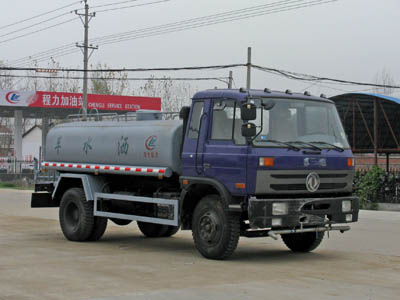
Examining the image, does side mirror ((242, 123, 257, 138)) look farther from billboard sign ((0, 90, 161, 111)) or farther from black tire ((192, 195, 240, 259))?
billboard sign ((0, 90, 161, 111))

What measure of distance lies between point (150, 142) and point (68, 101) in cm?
3690

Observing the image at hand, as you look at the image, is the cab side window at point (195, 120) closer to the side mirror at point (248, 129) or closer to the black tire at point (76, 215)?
the side mirror at point (248, 129)

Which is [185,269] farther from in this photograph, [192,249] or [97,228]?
[97,228]

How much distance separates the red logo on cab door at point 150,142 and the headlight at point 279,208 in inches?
107

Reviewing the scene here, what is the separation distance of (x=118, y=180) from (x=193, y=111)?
2.93 metres

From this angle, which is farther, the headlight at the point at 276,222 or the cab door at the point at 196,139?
the cab door at the point at 196,139

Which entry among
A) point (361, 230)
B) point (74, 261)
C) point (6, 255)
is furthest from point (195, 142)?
point (361, 230)

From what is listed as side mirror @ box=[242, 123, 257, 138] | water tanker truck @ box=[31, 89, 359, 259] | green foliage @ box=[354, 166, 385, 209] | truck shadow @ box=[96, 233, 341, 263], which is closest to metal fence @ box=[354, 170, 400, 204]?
green foliage @ box=[354, 166, 385, 209]

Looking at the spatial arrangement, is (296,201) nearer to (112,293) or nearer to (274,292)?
(274,292)

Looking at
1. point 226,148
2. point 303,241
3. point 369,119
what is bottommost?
point 303,241

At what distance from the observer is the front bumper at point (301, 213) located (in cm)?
1100

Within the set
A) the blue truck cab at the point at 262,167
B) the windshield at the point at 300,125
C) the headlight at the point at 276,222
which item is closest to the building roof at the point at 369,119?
the windshield at the point at 300,125

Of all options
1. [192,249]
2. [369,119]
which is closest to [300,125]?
[192,249]

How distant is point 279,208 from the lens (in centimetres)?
1117
